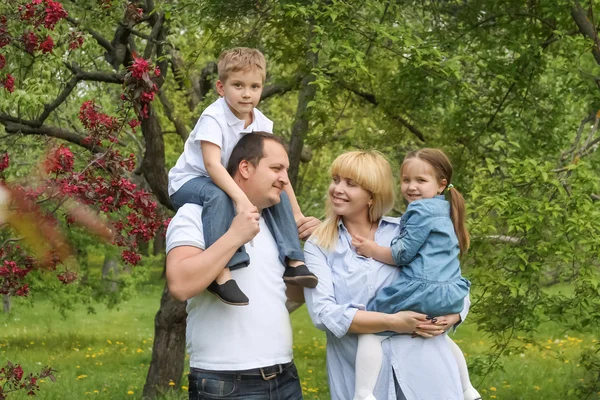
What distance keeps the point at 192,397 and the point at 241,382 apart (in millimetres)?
193

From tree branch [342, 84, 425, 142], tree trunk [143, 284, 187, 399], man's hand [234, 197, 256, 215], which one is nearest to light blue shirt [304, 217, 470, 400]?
man's hand [234, 197, 256, 215]

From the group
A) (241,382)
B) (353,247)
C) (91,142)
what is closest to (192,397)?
(241,382)

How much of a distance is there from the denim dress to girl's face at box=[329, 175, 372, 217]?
184mm

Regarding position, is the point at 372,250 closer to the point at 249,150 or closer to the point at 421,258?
the point at 421,258

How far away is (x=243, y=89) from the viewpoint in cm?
306

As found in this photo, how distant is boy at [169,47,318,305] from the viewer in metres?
2.65

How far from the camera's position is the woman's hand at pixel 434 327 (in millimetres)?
2902

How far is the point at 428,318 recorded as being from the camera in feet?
9.62

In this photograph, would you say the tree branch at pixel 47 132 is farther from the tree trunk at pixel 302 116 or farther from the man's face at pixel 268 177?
the man's face at pixel 268 177

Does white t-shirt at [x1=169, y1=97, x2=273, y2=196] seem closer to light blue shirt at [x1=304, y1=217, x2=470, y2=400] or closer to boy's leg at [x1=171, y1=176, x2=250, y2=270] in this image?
boy's leg at [x1=171, y1=176, x2=250, y2=270]

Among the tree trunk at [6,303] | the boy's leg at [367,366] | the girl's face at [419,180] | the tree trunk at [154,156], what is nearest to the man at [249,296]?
the boy's leg at [367,366]

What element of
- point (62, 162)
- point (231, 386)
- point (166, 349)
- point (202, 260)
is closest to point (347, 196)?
point (202, 260)

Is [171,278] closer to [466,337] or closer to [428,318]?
[428,318]

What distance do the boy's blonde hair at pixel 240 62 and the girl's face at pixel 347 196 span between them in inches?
20.1
